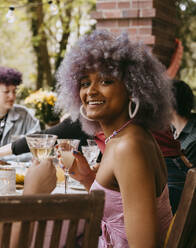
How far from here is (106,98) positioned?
155 cm

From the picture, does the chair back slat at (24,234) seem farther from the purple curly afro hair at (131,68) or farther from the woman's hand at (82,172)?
the woman's hand at (82,172)

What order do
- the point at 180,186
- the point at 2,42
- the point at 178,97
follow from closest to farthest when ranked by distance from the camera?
the point at 180,186 → the point at 178,97 → the point at 2,42

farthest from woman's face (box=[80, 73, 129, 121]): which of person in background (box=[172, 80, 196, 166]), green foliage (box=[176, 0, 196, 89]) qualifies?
green foliage (box=[176, 0, 196, 89])

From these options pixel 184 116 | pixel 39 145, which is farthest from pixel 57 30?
pixel 39 145

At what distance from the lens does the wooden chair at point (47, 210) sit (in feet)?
2.79

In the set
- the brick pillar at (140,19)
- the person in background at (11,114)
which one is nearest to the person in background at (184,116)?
the brick pillar at (140,19)

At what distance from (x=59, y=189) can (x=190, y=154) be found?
42.2 inches

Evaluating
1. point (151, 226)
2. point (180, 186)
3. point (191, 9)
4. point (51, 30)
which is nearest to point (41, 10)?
point (51, 30)

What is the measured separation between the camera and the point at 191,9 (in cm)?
742

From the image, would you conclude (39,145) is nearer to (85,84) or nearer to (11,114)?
(85,84)

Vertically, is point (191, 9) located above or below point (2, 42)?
above

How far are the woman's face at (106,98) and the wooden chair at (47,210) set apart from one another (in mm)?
704

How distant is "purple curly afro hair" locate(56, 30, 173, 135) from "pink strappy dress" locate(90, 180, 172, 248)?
314 millimetres

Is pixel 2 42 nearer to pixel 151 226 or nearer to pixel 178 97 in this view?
pixel 178 97
